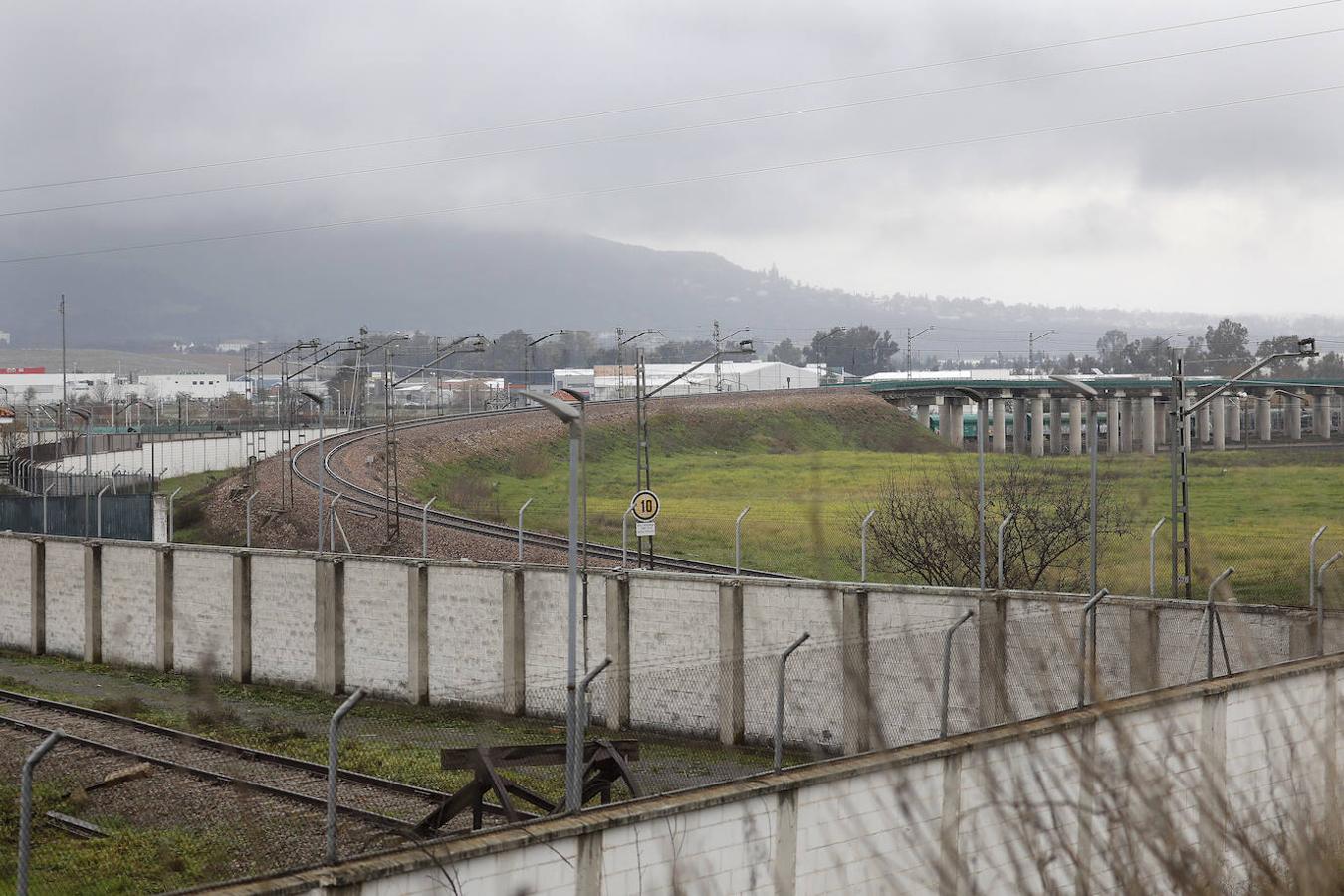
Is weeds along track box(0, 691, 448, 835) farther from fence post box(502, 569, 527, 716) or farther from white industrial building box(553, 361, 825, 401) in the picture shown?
white industrial building box(553, 361, 825, 401)

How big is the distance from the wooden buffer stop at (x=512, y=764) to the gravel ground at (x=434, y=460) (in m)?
25.4

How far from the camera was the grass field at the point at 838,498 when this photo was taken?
37.8m

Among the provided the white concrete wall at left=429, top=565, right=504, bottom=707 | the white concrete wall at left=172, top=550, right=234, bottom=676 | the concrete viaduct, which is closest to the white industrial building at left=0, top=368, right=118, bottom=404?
the concrete viaduct

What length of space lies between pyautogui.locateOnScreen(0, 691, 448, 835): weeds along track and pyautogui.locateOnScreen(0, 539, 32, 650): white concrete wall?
14693 millimetres

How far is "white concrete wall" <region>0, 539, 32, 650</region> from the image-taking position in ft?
142

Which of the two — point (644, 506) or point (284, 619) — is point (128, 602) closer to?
point (284, 619)

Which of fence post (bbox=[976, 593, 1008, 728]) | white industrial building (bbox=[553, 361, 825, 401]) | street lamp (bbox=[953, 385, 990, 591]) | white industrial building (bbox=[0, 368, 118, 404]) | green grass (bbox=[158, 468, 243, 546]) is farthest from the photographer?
white industrial building (bbox=[0, 368, 118, 404])

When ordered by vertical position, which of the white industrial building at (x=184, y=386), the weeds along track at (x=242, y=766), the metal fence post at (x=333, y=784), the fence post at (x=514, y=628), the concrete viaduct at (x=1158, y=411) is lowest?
the weeds along track at (x=242, y=766)

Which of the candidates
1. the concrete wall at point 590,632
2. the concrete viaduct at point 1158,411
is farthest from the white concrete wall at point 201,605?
the concrete viaduct at point 1158,411

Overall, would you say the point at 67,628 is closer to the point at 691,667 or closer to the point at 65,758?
the point at 65,758

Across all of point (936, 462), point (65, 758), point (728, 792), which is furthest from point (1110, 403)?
point (728, 792)

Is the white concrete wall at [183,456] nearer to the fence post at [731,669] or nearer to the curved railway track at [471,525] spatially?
the curved railway track at [471,525]

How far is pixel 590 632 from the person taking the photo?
103 ft

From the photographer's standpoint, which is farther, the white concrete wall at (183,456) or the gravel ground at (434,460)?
the white concrete wall at (183,456)
